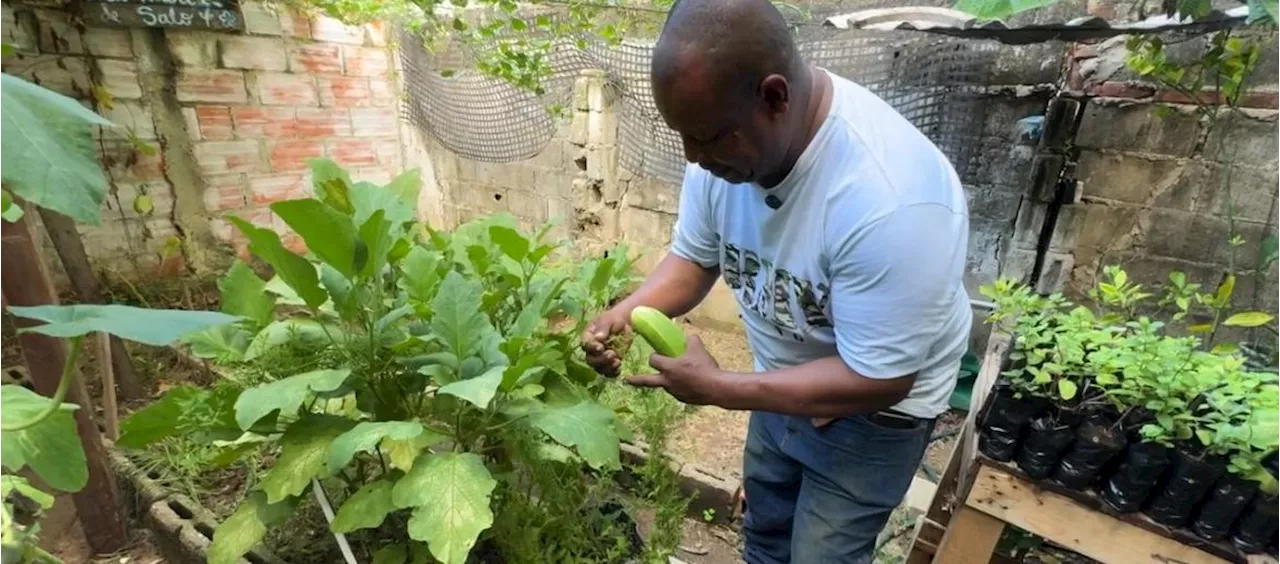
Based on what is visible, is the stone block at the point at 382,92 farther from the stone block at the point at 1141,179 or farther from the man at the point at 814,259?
the stone block at the point at 1141,179

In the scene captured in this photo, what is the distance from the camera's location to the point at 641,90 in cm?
352

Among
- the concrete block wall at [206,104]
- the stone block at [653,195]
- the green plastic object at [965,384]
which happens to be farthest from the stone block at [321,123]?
the green plastic object at [965,384]

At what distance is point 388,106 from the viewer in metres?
4.46

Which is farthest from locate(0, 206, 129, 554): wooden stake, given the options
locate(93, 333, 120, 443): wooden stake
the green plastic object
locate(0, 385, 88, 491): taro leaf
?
the green plastic object

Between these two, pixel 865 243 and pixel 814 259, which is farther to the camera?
pixel 814 259

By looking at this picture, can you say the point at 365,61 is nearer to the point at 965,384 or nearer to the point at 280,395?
the point at 280,395

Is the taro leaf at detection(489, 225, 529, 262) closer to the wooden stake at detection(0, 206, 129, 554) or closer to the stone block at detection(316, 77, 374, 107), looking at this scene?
the wooden stake at detection(0, 206, 129, 554)

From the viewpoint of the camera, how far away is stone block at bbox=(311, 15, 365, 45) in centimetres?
387

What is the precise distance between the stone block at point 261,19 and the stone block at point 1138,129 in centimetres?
424

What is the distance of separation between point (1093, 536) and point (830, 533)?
0.69 metres

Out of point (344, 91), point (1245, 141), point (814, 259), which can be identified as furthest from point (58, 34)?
point (1245, 141)

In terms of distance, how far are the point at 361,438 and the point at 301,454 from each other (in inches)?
10.0

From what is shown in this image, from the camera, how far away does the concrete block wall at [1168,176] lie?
87.9 inches

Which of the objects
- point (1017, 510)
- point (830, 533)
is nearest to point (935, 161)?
point (830, 533)
